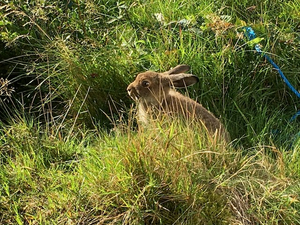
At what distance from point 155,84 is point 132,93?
20 cm

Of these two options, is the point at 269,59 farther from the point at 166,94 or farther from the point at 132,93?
the point at 132,93

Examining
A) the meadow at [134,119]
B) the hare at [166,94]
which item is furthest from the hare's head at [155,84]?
the meadow at [134,119]

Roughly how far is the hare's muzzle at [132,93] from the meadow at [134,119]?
113 millimetres

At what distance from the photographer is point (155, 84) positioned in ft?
14.9

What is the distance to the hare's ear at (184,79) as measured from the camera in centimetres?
442

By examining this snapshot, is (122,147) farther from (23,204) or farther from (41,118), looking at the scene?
(41,118)

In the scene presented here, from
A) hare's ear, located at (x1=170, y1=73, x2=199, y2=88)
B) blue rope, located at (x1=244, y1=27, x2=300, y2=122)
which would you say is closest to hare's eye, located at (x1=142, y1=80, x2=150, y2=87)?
hare's ear, located at (x1=170, y1=73, x2=199, y2=88)

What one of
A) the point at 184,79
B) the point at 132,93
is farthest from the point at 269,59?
→ the point at 132,93

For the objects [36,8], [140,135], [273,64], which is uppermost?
[36,8]

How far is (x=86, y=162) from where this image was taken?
3834 millimetres

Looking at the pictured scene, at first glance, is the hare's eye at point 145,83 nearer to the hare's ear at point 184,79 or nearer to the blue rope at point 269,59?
the hare's ear at point 184,79

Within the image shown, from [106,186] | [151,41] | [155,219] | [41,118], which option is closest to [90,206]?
[106,186]

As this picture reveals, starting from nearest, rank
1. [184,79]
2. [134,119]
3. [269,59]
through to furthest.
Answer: [184,79] < [134,119] < [269,59]

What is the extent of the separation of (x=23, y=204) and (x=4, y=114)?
4.63 ft
